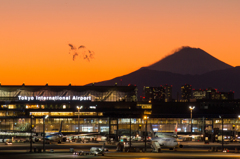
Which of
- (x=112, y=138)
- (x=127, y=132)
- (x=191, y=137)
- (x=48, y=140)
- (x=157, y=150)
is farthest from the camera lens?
(x=127, y=132)

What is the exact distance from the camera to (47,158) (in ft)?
259

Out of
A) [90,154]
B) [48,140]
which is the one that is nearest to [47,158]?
[90,154]

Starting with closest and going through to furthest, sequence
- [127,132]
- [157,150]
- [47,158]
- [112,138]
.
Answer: [47,158], [157,150], [112,138], [127,132]

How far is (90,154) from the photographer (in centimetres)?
9062

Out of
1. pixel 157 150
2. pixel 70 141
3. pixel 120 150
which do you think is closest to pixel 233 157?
pixel 157 150

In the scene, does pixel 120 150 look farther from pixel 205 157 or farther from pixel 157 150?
pixel 205 157

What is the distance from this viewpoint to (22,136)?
163625mm

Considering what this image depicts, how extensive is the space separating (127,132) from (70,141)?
3381cm

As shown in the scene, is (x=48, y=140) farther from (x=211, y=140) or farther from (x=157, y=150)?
(x=211, y=140)

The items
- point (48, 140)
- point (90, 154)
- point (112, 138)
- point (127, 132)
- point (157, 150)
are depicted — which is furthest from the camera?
point (127, 132)

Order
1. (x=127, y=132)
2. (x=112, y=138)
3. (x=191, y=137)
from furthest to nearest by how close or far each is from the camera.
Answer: (x=127, y=132), (x=191, y=137), (x=112, y=138)

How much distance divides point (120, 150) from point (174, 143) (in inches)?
603

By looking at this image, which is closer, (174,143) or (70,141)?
(174,143)

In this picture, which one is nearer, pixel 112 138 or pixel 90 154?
pixel 90 154
